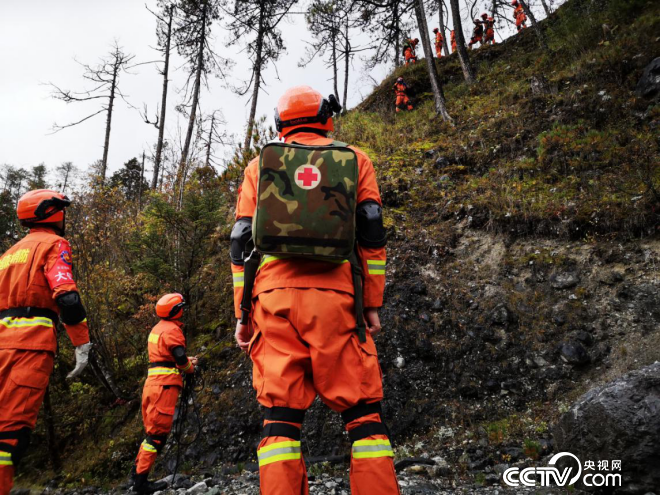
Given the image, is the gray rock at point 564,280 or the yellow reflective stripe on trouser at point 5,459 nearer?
the yellow reflective stripe on trouser at point 5,459

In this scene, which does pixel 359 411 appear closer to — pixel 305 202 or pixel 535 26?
pixel 305 202

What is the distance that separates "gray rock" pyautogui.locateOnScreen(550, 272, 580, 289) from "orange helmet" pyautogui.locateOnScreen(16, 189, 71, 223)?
221 inches

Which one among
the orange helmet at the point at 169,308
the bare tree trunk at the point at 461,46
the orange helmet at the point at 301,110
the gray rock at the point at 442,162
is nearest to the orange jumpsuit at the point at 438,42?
the bare tree trunk at the point at 461,46

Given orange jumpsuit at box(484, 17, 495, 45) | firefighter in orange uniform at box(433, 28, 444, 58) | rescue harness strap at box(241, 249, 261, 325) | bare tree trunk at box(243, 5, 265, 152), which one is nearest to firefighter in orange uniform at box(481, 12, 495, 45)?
orange jumpsuit at box(484, 17, 495, 45)

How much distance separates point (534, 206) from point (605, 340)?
220cm

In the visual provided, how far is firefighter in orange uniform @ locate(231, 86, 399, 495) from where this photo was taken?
162cm

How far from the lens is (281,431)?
1.66 m

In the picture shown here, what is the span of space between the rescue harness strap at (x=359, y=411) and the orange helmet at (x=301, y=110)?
1584mm

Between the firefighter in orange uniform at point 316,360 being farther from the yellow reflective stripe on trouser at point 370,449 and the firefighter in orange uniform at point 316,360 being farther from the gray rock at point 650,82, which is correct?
the gray rock at point 650,82

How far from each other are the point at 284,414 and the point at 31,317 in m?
2.71

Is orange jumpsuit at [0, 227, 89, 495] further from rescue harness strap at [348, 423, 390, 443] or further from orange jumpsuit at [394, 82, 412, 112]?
orange jumpsuit at [394, 82, 412, 112]

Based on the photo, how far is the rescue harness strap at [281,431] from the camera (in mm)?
1662

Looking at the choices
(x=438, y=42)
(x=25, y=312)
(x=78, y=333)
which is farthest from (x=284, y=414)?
(x=438, y=42)

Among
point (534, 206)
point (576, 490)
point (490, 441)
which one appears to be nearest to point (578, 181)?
point (534, 206)
